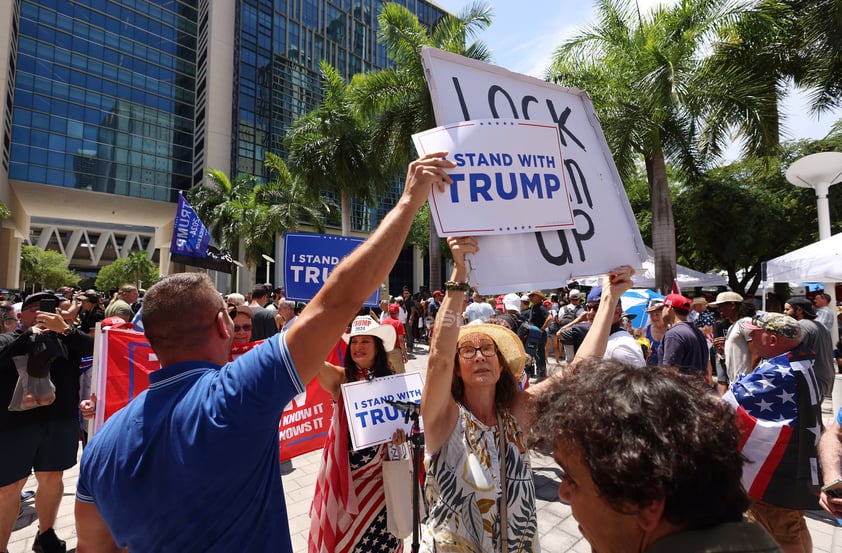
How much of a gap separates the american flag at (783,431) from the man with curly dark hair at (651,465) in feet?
7.87

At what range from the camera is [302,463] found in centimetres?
526

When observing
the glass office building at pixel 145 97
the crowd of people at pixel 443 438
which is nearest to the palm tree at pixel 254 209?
the glass office building at pixel 145 97

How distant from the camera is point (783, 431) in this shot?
2.70m

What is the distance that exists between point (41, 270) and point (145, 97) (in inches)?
829

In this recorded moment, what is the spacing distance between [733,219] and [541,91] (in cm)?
2091

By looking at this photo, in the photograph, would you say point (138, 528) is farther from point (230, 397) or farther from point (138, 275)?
point (138, 275)

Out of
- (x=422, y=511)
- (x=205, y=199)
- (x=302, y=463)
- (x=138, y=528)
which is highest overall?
(x=205, y=199)

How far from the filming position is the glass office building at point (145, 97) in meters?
35.2

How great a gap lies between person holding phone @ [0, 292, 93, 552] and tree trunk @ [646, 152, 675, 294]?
12.2 metres

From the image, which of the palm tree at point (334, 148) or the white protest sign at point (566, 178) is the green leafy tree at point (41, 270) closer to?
the palm tree at point (334, 148)

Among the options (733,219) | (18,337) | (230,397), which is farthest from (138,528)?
(733,219)

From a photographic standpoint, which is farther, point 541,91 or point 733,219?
point 733,219

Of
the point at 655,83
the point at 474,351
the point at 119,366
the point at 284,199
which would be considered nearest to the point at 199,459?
the point at 474,351

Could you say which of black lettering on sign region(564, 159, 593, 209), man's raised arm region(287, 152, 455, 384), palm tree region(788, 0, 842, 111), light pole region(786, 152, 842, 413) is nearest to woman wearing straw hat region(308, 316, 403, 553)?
man's raised arm region(287, 152, 455, 384)
